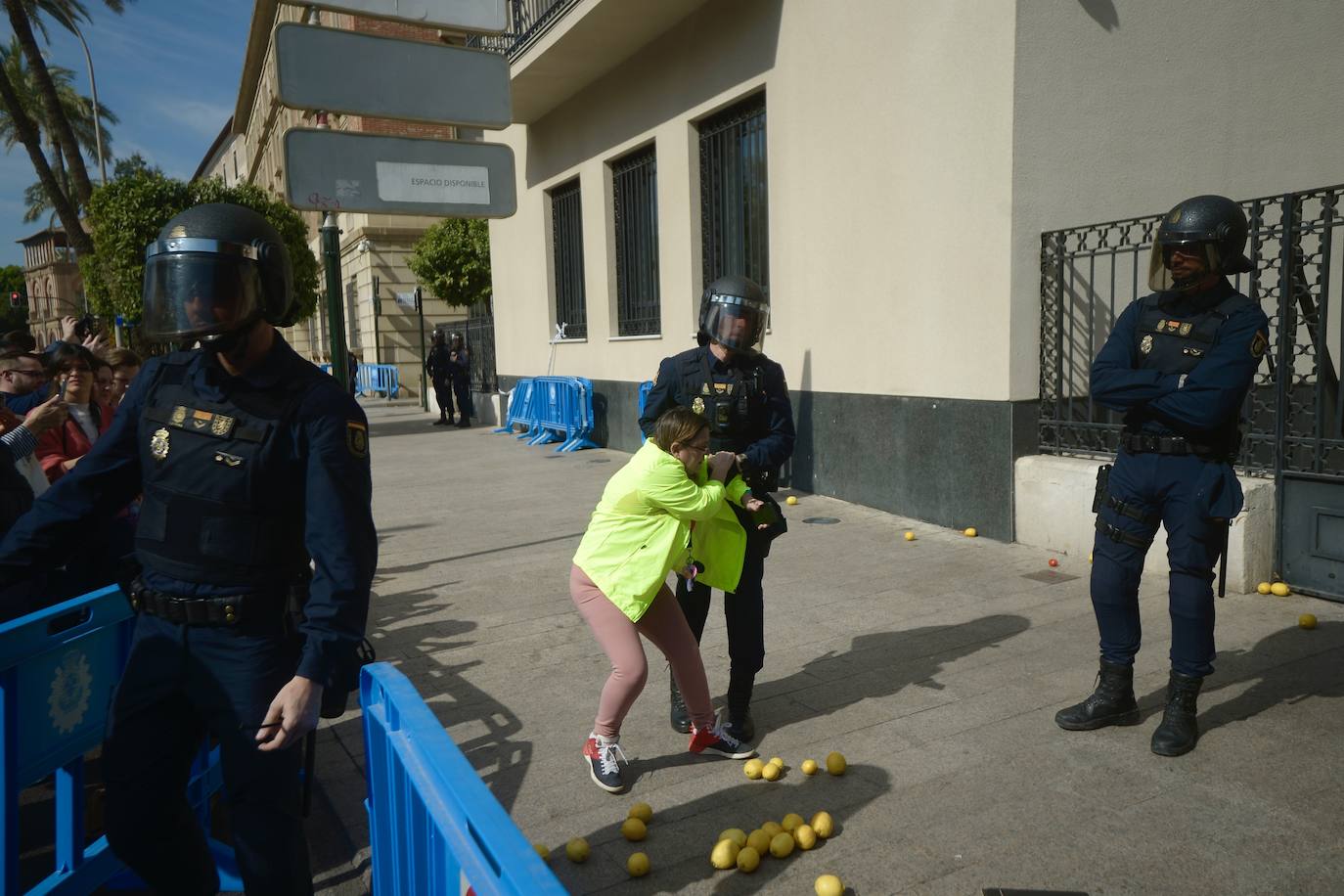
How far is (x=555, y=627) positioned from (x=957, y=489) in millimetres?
3569

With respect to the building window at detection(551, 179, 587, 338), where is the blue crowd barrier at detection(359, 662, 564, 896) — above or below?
below

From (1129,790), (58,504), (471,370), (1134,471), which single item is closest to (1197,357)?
(1134,471)

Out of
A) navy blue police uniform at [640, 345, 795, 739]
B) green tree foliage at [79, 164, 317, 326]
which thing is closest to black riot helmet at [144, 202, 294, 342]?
navy blue police uniform at [640, 345, 795, 739]

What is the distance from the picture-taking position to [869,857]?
2.95 m

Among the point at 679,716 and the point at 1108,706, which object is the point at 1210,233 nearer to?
the point at 1108,706

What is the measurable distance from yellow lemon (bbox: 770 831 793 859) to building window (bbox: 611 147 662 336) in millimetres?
9372

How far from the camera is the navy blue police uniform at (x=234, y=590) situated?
2166 mm

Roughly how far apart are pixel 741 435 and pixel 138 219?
Result: 1989 centimetres

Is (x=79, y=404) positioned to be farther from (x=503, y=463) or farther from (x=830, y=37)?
(x=503, y=463)

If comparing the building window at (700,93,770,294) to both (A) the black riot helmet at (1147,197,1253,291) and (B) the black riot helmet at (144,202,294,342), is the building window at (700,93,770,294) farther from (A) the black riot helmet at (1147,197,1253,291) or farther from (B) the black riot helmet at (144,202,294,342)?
(B) the black riot helmet at (144,202,294,342)

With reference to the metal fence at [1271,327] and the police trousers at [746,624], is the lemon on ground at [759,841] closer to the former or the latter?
the police trousers at [746,624]

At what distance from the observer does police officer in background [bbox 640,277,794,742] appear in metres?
3.83

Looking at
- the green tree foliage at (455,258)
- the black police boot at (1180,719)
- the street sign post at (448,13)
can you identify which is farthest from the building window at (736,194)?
the green tree foliage at (455,258)

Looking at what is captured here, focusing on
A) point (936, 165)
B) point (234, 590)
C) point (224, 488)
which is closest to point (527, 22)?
point (936, 165)
